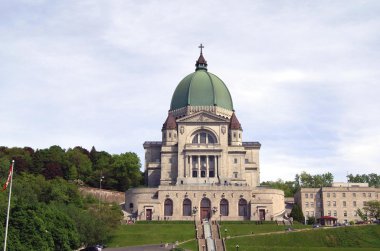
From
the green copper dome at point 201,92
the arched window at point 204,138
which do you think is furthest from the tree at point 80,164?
the arched window at point 204,138

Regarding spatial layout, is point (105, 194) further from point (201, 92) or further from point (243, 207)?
point (243, 207)

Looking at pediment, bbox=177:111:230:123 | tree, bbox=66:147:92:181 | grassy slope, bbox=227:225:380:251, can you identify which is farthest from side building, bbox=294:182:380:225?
tree, bbox=66:147:92:181

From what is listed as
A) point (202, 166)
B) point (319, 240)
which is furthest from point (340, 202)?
point (319, 240)

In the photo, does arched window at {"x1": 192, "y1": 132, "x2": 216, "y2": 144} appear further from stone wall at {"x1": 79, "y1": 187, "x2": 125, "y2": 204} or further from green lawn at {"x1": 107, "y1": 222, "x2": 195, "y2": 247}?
green lawn at {"x1": 107, "y1": 222, "x2": 195, "y2": 247}

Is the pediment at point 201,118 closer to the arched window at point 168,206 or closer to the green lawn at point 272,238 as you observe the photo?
the arched window at point 168,206

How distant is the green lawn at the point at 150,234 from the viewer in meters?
73.8

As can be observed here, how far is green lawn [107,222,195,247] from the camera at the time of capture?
7381 cm

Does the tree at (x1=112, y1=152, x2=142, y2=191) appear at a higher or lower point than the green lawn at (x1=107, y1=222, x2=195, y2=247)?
higher

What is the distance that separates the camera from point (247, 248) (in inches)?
2697

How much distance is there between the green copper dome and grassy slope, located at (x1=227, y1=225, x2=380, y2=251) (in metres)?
42.4

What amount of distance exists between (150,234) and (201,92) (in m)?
43.2

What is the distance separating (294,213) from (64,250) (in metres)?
50.9

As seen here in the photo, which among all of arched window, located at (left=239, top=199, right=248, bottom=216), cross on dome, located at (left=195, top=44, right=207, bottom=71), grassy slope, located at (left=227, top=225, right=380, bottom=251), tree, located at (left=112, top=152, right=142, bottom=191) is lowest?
grassy slope, located at (left=227, top=225, right=380, bottom=251)

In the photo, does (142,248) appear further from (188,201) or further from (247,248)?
(188,201)
